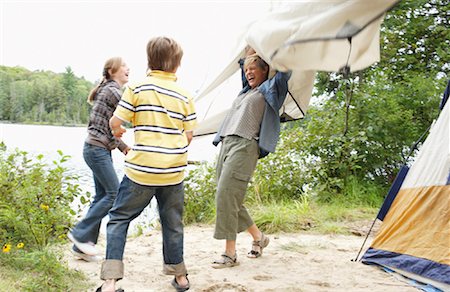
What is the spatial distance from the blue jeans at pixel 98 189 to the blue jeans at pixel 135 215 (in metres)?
0.69

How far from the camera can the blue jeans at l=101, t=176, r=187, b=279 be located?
272 centimetres

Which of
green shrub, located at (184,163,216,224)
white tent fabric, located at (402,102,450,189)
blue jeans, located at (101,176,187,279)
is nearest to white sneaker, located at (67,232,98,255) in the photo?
blue jeans, located at (101,176,187,279)

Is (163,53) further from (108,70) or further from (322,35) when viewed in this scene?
(322,35)

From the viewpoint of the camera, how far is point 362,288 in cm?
303

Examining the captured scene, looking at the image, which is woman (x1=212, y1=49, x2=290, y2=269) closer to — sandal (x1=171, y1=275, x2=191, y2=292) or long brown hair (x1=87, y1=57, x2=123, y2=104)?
sandal (x1=171, y1=275, x2=191, y2=292)

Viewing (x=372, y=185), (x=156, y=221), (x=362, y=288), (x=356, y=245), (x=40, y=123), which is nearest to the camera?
(x=362, y=288)

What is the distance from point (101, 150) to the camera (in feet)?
11.2

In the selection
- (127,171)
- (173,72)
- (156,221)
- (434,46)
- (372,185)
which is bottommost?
(156,221)

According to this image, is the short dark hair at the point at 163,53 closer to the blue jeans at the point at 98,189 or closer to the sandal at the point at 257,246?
the blue jeans at the point at 98,189

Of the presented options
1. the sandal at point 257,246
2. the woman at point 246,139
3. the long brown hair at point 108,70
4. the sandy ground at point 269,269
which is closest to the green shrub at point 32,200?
the sandy ground at point 269,269

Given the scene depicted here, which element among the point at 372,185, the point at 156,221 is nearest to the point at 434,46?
the point at 372,185

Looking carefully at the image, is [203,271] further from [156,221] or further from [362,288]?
[156,221]

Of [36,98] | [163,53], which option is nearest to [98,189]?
[163,53]

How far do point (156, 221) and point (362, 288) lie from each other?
306 centimetres
